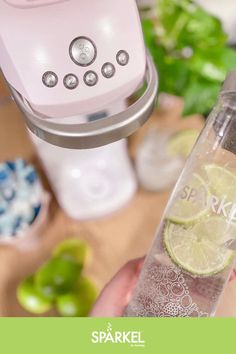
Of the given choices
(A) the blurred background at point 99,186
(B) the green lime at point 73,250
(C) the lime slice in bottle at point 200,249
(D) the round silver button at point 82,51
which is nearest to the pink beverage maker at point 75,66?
(D) the round silver button at point 82,51

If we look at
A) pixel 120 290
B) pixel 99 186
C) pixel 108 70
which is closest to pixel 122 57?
pixel 108 70

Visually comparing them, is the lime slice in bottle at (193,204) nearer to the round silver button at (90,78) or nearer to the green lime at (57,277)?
the round silver button at (90,78)

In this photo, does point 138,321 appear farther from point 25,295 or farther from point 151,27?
point 151,27

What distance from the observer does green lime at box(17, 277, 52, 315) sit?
55cm

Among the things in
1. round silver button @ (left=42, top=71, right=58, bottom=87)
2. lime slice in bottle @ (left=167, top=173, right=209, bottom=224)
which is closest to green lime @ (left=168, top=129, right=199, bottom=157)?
lime slice in bottle @ (left=167, top=173, right=209, bottom=224)

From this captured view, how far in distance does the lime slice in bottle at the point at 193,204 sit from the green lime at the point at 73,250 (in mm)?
261

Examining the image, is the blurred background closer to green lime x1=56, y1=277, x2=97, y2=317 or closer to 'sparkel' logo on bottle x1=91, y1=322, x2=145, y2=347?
green lime x1=56, y1=277, x2=97, y2=317

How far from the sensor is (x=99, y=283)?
1.95ft

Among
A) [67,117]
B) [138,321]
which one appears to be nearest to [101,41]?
[67,117]

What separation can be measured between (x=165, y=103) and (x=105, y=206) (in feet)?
0.70

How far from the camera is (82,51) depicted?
0.31 meters

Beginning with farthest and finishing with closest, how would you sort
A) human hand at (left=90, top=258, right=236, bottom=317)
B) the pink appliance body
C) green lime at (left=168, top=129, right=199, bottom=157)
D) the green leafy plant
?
green lime at (left=168, top=129, right=199, bottom=157) < the green leafy plant < human hand at (left=90, top=258, right=236, bottom=317) < the pink appliance body

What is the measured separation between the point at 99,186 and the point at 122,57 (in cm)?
39

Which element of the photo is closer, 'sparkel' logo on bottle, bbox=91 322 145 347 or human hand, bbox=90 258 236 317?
'sparkel' logo on bottle, bbox=91 322 145 347
